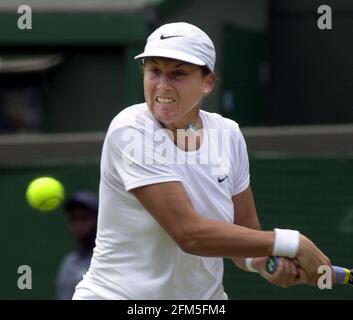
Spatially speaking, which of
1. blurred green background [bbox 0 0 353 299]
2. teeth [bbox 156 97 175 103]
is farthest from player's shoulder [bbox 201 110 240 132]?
blurred green background [bbox 0 0 353 299]

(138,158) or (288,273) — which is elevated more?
(138,158)

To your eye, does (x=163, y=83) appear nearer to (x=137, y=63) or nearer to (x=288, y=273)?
(x=288, y=273)

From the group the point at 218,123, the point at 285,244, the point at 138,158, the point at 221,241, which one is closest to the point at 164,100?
→ the point at 138,158

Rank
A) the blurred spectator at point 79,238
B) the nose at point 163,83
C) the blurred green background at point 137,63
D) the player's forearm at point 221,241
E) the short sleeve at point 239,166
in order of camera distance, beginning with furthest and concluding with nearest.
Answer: the blurred green background at point 137,63 → the blurred spectator at point 79,238 → the short sleeve at point 239,166 → the nose at point 163,83 → the player's forearm at point 221,241

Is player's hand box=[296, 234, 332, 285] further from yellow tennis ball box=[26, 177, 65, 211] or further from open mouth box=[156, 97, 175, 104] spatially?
yellow tennis ball box=[26, 177, 65, 211]

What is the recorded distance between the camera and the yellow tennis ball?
6434mm

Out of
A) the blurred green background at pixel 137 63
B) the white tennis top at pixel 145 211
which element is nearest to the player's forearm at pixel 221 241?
the white tennis top at pixel 145 211

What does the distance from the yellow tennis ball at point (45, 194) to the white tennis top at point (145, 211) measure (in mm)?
2604

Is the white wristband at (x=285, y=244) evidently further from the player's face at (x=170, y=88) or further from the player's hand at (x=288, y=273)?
the player's face at (x=170, y=88)

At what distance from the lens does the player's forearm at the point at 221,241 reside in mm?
3629

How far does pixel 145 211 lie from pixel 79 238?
9.03 ft

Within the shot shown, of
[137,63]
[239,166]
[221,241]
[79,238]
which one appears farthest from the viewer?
[137,63]

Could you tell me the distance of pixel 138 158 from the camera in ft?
12.2

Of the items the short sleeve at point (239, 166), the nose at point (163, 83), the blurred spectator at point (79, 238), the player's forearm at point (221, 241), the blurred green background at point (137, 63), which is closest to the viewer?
the player's forearm at point (221, 241)
